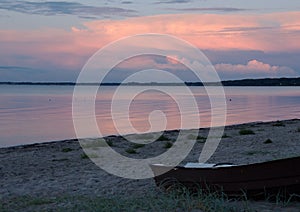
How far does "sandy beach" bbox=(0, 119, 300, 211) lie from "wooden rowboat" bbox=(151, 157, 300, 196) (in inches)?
13.2

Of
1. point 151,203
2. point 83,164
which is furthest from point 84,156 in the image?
point 151,203

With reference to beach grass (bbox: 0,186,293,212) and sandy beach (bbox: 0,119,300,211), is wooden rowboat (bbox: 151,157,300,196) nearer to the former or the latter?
beach grass (bbox: 0,186,293,212)

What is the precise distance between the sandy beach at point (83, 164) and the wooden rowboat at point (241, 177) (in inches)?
13.2

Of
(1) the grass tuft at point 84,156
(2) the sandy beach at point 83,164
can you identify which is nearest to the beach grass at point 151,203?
(2) the sandy beach at point 83,164

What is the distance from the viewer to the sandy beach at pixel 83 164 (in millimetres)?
10406

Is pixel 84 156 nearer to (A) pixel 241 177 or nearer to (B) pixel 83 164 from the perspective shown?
(B) pixel 83 164

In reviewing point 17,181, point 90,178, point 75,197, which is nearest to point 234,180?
point 75,197

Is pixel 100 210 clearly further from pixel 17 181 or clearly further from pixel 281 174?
pixel 17 181

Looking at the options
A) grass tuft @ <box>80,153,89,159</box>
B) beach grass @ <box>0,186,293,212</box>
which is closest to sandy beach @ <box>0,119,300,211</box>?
grass tuft @ <box>80,153,89,159</box>

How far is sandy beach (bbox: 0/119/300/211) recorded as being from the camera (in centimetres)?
1041

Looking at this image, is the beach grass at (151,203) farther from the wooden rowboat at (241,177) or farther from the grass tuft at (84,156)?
the grass tuft at (84,156)

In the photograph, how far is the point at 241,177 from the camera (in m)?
8.41

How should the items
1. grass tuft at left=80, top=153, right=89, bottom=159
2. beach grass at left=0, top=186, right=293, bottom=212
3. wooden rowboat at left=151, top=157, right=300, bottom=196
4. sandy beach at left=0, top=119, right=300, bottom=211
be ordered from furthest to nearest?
grass tuft at left=80, top=153, right=89, bottom=159 → sandy beach at left=0, top=119, right=300, bottom=211 → wooden rowboat at left=151, top=157, right=300, bottom=196 → beach grass at left=0, top=186, right=293, bottom=212

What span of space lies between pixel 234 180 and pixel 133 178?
3435 millimetres
